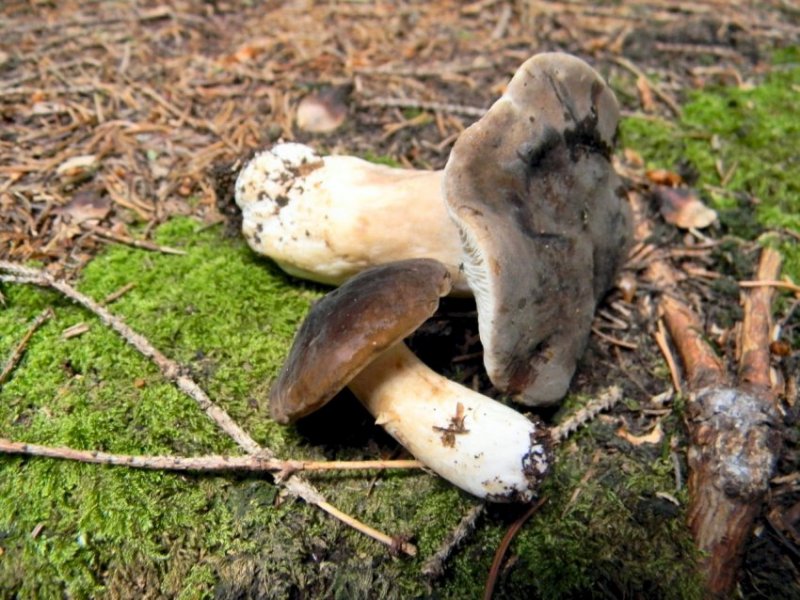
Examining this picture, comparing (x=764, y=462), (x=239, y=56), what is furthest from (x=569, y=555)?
(x=239, y=56)

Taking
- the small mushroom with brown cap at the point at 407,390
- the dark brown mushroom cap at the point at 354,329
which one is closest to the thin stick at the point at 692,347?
the small mushroom with brown cap at the point at 407,390

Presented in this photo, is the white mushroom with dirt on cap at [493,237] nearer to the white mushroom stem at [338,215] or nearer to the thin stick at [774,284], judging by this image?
the white mushroom stem at [338,215]

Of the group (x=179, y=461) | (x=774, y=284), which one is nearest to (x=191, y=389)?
(x=179, y=461)

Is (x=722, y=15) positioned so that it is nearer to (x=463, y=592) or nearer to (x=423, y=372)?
(x=423, y=372)

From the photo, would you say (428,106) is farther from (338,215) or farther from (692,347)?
(692,347)

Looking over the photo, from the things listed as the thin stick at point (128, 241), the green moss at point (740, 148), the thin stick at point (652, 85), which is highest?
the thin stick at point (652, 85)

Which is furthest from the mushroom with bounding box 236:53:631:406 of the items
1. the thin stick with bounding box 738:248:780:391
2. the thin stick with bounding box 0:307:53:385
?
the thin stick with bounding box 0:307:53:385
